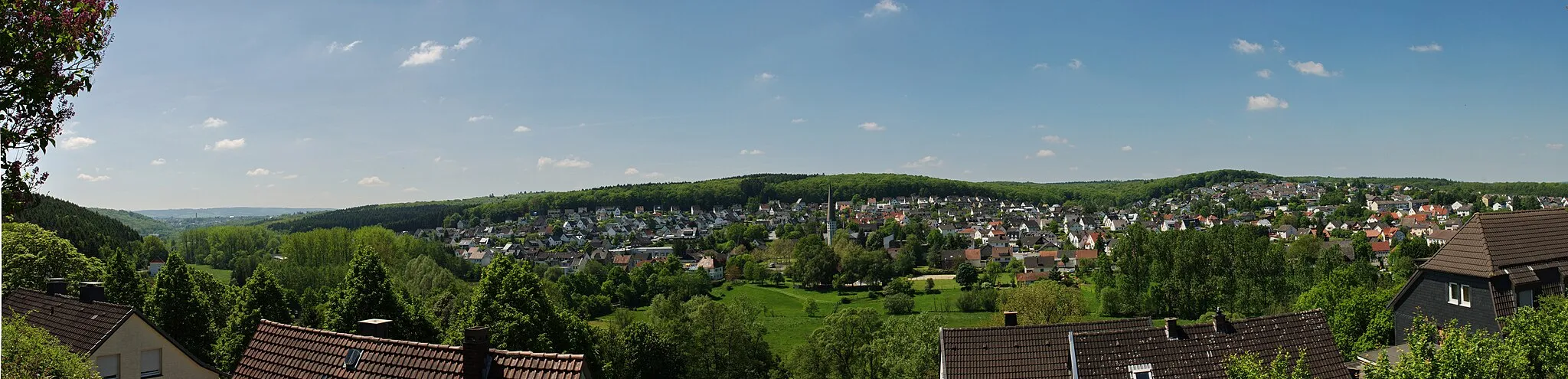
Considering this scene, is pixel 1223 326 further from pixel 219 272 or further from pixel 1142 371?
pixel 219 272

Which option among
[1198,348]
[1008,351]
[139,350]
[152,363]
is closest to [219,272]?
[152,363]

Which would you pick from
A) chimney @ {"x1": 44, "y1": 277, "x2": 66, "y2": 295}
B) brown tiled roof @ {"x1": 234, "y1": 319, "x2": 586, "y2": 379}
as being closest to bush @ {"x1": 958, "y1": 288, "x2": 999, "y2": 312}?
chimney @ {"x1": 44, "y1": 277, "x2": 66, "y2": 295}

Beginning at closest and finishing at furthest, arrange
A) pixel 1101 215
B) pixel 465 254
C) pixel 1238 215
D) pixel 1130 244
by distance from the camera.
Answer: pixel 1130 244
pixel 465 254
pixel 1238 215
pixel 1101 215

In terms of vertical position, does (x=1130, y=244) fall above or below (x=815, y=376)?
above

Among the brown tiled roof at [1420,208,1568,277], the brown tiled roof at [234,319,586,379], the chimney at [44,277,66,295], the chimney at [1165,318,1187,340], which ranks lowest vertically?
the chimney at [1165,318,1187,340]

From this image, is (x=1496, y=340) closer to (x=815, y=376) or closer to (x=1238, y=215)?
(x=815, y=376)

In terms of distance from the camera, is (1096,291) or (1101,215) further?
(1101,215)

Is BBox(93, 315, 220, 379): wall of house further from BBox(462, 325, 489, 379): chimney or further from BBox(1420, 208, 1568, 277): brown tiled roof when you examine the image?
BBox(1420, 208, 1568, 277): brown tiled roof

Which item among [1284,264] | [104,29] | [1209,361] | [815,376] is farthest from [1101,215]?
[104,29]
